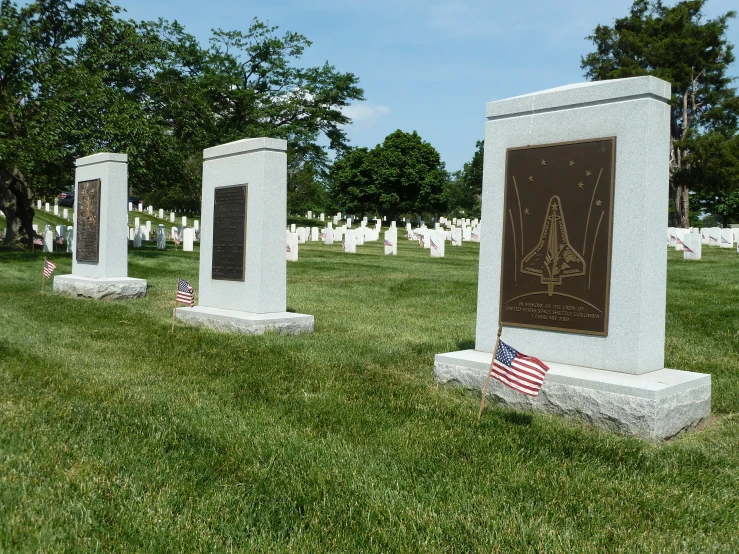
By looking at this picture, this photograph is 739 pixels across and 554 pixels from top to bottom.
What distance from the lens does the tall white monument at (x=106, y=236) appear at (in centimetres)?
1327

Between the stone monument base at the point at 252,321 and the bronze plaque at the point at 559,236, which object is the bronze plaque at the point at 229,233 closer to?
the stone monument base at the point at 252,321

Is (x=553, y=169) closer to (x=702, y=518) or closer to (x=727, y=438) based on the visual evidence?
(x=727, y=438)

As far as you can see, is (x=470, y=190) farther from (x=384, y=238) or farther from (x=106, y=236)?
(x=106, y=236)

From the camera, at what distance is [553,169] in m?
5.74

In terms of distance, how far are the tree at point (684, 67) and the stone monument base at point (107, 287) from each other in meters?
40.8

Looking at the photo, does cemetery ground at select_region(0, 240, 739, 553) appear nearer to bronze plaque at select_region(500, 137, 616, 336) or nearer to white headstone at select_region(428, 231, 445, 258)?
bronze plaque at select_region(500, 137, 616, 336)

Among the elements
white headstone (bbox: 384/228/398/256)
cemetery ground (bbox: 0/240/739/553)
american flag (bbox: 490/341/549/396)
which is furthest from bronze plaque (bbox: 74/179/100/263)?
white headstone (bbox: 384/228/398/256)

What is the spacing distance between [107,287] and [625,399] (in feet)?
34.7

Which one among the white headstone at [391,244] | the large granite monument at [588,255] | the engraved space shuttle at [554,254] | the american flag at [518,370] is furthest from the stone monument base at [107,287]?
the white headstone at [391,244]

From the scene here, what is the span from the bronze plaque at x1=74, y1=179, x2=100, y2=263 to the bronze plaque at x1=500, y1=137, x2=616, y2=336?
1021 centimetres

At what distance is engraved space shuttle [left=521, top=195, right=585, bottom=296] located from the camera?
562 centimetres

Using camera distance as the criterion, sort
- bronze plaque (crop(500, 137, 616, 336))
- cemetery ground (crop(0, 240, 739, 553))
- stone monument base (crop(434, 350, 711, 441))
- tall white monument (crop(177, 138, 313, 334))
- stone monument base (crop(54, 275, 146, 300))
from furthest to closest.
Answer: stone monument base (crop(54, 275, 146, 300)), tall white monument (crop(177, 138, 313, 334)), bronze plaque (crop(500, 137, 616, 336)), stone monument base (crop(434, 350, 711, 441)), cemetery ground (crop(0, 240, 739, 553))

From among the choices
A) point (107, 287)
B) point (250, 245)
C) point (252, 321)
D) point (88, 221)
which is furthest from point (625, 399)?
point (88, 221)

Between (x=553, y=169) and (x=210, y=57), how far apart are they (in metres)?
36.9
